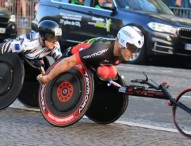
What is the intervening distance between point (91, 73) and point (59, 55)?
44.7 inches

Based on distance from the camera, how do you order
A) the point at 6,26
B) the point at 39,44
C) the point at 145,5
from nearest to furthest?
the point at 39,44, the point at 145,5, the point at 6,26


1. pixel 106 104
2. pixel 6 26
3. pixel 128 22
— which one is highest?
pixel 128 22

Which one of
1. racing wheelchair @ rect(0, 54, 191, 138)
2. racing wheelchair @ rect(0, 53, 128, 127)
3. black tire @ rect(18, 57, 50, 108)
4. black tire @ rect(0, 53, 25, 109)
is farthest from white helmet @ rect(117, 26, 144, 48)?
black tire @ rect(18, 57, 50, 108)

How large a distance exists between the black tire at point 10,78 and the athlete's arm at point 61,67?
0.65 meters

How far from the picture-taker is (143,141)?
255 inches

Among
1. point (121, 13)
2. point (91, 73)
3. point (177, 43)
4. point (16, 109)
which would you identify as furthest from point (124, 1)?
point (91, 73)

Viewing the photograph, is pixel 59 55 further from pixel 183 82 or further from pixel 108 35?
pixel 108 35

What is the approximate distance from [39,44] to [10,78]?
582 mm

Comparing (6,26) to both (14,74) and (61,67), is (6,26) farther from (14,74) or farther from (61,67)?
(61,67)

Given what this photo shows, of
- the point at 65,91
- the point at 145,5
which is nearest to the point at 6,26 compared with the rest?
the point at 145,5

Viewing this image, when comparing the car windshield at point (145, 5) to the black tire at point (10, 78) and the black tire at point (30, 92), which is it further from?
the black tire at point (10, 78)

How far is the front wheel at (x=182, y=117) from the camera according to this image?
6.59 metres

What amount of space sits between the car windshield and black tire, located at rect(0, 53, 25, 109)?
7.36 meters

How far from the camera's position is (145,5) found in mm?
15086
